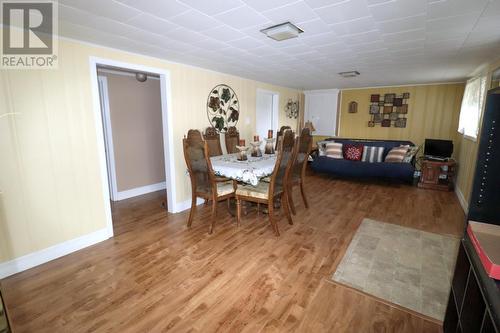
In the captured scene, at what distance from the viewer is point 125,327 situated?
1.53 metres

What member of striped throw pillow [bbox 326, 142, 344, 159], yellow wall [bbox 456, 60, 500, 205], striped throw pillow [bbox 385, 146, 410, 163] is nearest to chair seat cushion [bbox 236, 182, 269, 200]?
yellow wall [bbox 456, 60, 500, 205]

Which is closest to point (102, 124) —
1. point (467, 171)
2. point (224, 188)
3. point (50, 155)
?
point (50, 155)

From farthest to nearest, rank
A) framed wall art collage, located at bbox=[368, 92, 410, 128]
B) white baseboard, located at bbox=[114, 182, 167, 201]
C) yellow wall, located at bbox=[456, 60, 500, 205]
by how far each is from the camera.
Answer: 1. framed wall art collage, located at bbox=[368, 92, 410, 128]
2. white baseboard, located at bbox=[114, 182, 167, 201]
3. yellow wall, located at bbox=[456, 60, 500, 205]

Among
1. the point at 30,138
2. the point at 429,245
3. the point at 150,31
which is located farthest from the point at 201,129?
the point at 429,245

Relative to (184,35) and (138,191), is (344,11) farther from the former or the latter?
(138,191)

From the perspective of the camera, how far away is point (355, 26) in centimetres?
207

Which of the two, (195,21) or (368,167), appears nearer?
(195,21)

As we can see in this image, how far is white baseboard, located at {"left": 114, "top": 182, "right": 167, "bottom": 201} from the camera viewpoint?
404 centimetres

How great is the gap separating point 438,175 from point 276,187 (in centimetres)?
365

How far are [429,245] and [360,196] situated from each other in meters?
1.67

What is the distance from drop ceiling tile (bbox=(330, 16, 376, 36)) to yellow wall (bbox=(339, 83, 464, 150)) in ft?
14.3

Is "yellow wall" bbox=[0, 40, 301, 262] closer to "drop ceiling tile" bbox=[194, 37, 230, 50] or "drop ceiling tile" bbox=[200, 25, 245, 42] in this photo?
"drop ceiling tile" bbox=[194, 37, 230, 50]

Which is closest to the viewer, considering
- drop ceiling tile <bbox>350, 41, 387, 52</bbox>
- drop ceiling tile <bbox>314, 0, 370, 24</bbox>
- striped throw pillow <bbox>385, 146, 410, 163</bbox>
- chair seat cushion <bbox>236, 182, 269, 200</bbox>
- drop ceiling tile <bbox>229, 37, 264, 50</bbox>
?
drop ceiling tile <bbox>314, 0, 370, 24</bbox>

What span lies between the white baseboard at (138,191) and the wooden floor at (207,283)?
879mm
